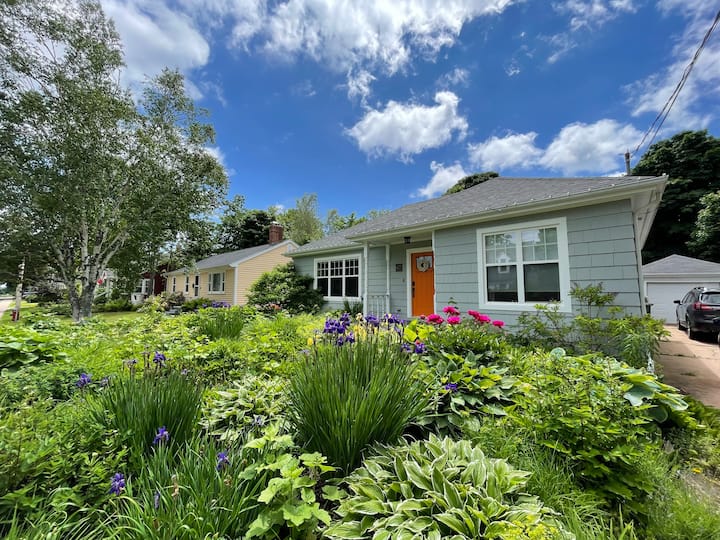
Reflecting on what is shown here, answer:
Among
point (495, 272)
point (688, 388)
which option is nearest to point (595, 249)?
point (495, 272)

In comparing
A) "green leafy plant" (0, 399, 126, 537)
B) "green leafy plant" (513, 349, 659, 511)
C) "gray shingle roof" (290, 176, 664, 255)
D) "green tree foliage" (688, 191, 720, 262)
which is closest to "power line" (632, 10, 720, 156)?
"gray shingle roof" (290, 176, 664, 255)

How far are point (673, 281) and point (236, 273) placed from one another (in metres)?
22.7

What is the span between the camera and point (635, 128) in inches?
467

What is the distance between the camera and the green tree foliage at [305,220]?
109 ft

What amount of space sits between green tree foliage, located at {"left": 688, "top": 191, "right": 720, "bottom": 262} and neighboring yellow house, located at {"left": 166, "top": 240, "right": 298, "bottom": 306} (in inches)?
1086

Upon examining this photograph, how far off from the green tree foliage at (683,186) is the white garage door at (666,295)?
13098mm

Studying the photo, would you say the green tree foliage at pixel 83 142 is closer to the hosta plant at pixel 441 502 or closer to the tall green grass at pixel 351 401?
the tall green grass at pixel 351 401

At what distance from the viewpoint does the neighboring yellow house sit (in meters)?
18.1

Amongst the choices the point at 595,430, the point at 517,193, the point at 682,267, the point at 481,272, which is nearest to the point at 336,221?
the point at 682,267

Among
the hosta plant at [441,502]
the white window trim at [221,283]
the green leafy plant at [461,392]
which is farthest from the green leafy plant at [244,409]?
the white window trim at [221,283]

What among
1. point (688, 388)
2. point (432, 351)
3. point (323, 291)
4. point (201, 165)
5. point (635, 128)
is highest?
point (635, 128)

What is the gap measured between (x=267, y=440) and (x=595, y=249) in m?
6.27

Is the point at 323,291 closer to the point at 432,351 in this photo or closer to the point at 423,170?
the point at 432,351

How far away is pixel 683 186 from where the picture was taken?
23.7 meters
